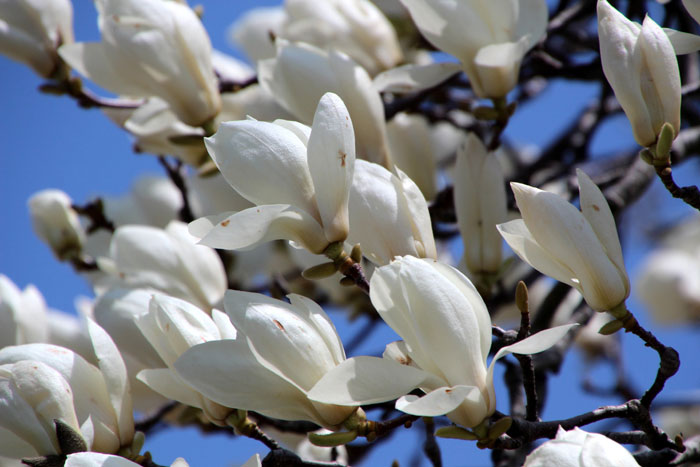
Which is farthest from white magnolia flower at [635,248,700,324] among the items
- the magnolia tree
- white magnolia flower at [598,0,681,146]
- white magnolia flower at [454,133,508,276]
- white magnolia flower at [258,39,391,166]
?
white magnolia flower at [598,0,681,146]

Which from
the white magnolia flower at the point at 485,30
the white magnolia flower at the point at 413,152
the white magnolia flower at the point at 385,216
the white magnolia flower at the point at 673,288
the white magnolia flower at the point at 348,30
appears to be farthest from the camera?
the white magnolia flower at the point at 673,288

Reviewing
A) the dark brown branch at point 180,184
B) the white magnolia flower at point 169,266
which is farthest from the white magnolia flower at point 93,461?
the dark brown branch at point 180,184

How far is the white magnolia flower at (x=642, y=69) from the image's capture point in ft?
2.39

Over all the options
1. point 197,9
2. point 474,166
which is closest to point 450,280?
point 474,166

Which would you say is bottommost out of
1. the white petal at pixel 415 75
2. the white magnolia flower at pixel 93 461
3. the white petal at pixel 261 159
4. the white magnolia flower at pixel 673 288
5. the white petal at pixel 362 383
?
the white magnolia flower at pixel 673 288

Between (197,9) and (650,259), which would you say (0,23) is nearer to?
(197,9)

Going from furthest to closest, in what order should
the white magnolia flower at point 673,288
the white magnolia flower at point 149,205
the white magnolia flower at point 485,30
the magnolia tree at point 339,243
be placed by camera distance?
the white magnolia flower at point 673,288, the white magnolia flower at point 149,205, the white magnolia flower at point 485,30, the magnolia tree at point 339,243

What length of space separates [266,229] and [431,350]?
0.18 meters

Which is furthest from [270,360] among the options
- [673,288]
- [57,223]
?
[673,288]

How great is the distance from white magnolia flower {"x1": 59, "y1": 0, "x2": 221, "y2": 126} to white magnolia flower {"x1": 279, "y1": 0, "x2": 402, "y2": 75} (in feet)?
1.09

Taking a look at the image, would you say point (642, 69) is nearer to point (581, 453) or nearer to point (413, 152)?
point (581, 453)

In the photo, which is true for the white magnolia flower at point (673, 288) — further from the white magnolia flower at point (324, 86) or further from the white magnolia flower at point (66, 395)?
the white magnolia flower at point (66, 395)

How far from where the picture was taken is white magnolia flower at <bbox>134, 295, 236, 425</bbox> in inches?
29.5

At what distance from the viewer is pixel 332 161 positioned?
2.29ft
